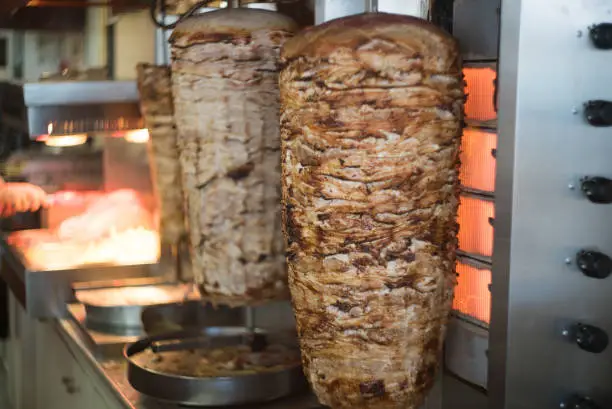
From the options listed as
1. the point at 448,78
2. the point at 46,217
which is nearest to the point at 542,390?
the point at 448,78

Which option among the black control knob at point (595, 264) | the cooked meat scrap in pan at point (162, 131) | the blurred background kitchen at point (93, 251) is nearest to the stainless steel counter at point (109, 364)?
the blurred background kitchen at point (93, 251)

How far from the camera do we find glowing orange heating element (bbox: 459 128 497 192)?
144 centimetres

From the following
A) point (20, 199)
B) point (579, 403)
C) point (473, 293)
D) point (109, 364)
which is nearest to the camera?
point (579, 403)

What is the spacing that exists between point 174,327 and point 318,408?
0.71 meters

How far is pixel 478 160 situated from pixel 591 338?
36 centimetres

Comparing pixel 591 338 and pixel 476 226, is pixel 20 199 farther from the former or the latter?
pixel 591 338

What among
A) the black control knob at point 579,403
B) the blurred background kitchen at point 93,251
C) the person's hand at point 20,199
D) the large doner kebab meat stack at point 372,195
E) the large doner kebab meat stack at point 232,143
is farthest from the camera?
the person's hand at point 20,199

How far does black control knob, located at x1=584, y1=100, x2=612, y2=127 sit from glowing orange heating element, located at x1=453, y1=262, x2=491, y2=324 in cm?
32

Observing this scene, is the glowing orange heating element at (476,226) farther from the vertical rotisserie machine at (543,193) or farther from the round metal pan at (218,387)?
the round metal pan at (218,387)

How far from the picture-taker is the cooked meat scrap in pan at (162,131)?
7.89ft

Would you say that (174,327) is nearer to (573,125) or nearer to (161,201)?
(161,201)

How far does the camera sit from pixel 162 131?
241 cm

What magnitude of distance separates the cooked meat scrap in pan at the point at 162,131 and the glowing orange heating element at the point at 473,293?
109cm

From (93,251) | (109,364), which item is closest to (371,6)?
(109,364)
